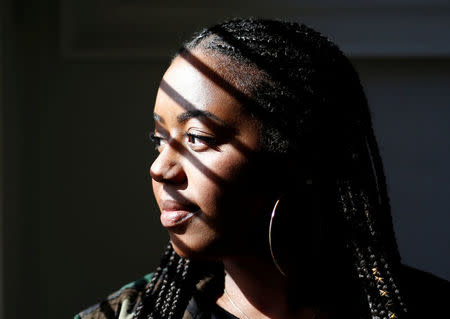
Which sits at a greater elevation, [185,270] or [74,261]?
[74,261]

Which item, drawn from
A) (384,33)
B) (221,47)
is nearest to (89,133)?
(221,47)

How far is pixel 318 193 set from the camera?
0.86 meters

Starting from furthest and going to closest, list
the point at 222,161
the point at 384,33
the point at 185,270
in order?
the point at 384,33 < the point at 185,270 < the point at 222,161

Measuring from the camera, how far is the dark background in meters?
1.24

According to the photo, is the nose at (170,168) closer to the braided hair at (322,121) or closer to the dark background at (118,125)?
the braided hair at (322,121)

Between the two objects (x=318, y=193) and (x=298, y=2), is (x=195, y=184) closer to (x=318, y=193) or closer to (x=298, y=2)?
(x=318, y=193)

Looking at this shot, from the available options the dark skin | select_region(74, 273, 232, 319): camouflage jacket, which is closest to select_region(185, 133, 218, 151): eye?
the dark skin

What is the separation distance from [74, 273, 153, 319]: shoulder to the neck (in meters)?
0.20

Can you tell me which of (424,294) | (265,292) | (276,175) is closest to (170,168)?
(276,175)

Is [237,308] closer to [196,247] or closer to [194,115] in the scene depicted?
[196,247]

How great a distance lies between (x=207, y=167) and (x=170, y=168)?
0.06 m

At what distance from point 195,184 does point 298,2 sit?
0.64m

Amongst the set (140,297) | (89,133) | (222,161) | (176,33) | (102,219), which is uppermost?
(176,33)

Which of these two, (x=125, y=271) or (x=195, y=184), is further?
(x=125, y=271)
